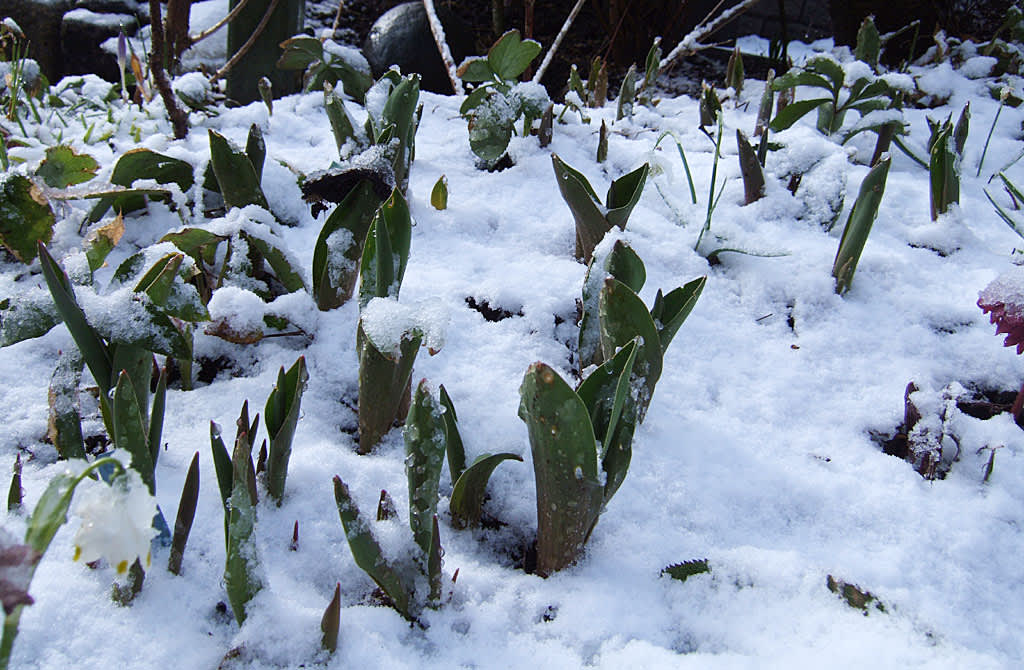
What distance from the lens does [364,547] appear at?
77cm

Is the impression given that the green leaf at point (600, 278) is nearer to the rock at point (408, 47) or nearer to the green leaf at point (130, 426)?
the green leaf at point (130, 426)

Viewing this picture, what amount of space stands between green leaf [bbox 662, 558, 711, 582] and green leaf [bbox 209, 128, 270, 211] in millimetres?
1012

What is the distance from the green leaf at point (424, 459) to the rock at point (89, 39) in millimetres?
4156

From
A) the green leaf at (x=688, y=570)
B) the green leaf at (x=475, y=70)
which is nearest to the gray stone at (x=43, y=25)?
the green leaf at (x=475, y=70)

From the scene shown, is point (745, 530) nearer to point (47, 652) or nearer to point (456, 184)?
point (47, 652)

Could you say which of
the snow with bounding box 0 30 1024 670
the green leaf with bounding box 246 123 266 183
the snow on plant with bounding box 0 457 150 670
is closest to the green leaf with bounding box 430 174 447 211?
the snow with bounding box 0 30 1024 670

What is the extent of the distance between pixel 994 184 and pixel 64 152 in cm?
211

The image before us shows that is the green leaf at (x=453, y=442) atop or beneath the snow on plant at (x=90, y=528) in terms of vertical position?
beneath

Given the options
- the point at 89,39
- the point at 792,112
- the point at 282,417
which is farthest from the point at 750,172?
the point at 89,39

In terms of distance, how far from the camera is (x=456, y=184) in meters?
1.82

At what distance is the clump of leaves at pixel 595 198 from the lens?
4.29 ft

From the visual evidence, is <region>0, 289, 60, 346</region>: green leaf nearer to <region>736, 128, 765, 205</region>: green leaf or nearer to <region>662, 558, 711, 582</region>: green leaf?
<region>662, 558, 711, 582</region>: green leaf

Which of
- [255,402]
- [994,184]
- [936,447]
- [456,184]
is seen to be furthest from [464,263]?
[994,184]

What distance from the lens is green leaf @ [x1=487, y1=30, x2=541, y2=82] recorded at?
6.22 ft
